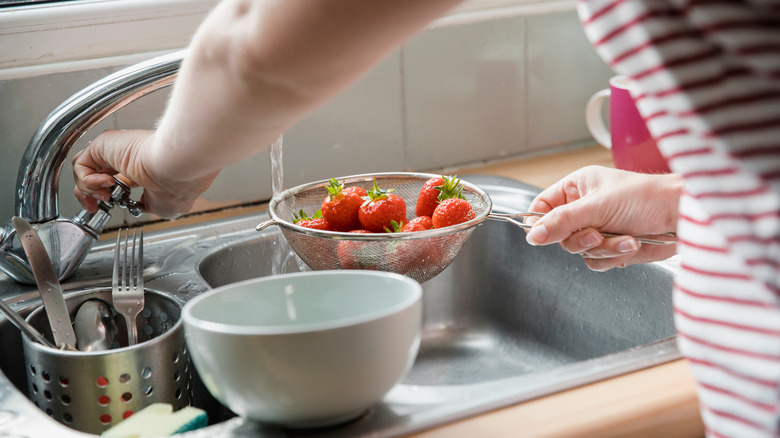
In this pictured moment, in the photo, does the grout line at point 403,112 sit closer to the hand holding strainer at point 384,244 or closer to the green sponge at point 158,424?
the hand holding strainer at point 384,244

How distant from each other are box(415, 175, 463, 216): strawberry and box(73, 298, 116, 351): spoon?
14.0 inches

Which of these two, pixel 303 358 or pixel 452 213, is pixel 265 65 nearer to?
pixel 303 358

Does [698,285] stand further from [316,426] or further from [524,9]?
[524,9]

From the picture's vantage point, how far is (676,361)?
25.7 inches

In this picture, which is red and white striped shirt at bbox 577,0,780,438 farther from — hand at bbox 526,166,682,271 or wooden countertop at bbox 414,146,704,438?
hand at bbox 526,166,682,271

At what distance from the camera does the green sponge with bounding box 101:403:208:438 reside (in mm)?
554

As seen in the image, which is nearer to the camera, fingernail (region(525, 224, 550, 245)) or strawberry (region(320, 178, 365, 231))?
fingernail (region(525, 224, 550, 245))

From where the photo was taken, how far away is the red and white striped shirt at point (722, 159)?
15.2 inches

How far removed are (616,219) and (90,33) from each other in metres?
0.66

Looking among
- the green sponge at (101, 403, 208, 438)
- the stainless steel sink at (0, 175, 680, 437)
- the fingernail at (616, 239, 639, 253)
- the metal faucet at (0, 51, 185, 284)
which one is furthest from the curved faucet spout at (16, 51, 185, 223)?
the fingernail at (616, 239, 639, 253)

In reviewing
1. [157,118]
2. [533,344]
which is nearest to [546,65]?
[533,344]

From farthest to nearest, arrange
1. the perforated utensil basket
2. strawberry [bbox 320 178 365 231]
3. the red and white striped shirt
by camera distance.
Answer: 1. strawberry [bbox 320 178 365 231]
2. the perforated utensil basket
3. the red and white striped shirt

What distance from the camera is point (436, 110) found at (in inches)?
49.3

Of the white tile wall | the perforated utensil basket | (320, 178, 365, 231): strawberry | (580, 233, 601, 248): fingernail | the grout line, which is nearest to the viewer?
the perforated utensil basket
